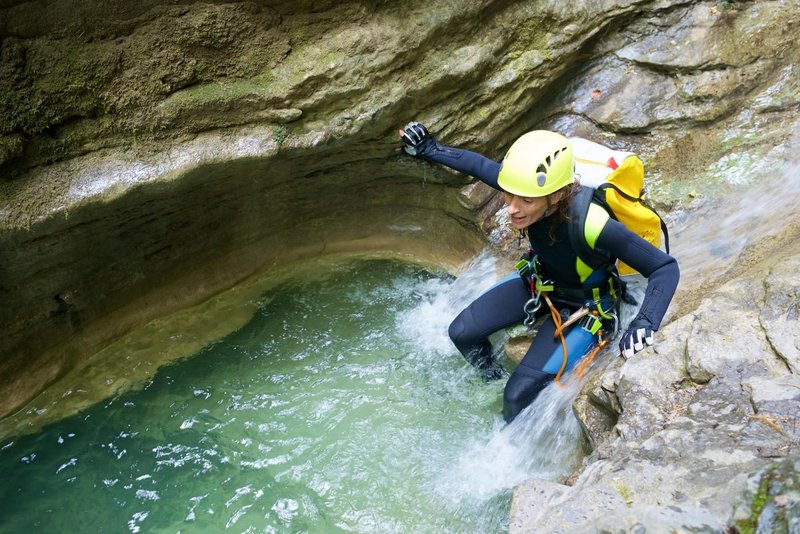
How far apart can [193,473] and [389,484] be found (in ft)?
Answer: 4.29

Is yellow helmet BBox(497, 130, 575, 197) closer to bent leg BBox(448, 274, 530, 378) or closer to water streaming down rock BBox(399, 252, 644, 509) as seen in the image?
bent leg BBox(448, 274, 530, 378)

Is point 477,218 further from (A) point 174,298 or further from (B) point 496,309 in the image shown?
(A) point 174,298

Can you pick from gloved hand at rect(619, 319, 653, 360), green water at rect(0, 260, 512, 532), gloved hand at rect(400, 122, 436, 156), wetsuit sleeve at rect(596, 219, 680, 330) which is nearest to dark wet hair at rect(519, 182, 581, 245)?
wetsuit sleeve at rect(596, 219, 680, 330)

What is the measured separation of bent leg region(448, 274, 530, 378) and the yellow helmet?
3.28 ft

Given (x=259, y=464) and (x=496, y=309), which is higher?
(x=496, y=309)

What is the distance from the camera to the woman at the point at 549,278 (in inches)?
116

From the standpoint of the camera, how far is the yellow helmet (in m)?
3.01

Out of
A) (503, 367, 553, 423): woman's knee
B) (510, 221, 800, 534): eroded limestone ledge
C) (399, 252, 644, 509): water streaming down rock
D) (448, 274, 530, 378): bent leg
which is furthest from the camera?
(448, 274, 530, 378): bent leg

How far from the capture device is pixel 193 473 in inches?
155

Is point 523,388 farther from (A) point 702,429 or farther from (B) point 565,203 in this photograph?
(A) point 702,429

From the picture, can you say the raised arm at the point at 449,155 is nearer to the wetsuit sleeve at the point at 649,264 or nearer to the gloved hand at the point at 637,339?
the wetsuit sleeve at the point at 649,264

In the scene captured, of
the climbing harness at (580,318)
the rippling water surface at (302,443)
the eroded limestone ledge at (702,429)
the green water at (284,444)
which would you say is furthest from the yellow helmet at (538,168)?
the green water at (284,444)

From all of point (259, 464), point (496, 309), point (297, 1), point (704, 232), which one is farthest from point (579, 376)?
point (297, 1)

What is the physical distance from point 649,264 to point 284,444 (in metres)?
2.61
